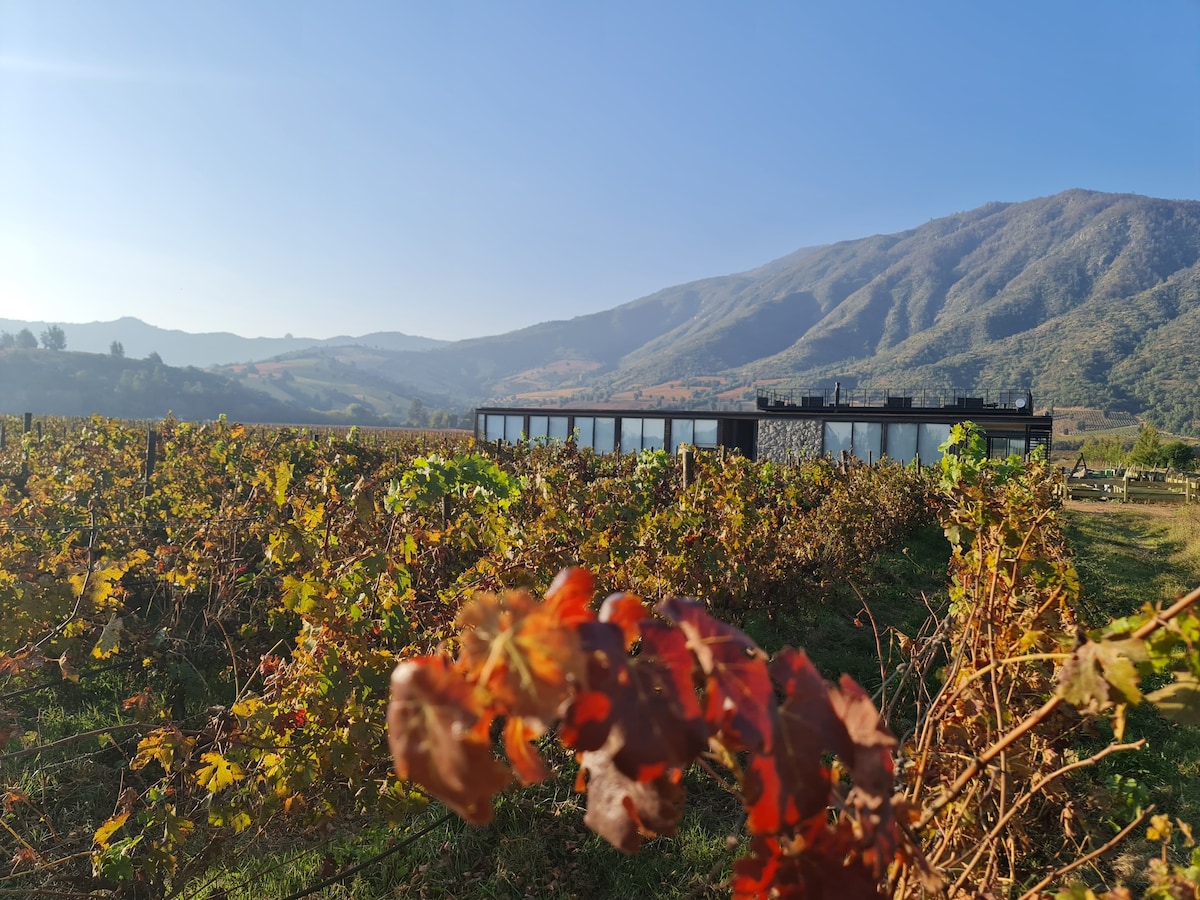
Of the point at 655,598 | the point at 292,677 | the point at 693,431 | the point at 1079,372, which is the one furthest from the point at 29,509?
the point at 1079,372

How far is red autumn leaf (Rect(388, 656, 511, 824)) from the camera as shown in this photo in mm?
554

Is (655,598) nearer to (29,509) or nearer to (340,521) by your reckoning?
(340,521)

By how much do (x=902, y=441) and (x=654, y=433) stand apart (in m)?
8.41

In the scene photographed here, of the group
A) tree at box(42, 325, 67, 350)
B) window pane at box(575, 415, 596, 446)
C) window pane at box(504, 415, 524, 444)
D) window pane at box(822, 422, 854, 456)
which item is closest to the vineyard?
window pane at box(822, 422, 854, 456)

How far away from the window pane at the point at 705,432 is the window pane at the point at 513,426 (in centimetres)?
753

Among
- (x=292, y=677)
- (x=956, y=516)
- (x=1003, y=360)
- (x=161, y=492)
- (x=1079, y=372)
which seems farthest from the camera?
(x=1003, y=360)

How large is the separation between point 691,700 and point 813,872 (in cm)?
32

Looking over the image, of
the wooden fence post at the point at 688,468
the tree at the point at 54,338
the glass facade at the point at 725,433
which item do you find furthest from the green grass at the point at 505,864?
the tree at the point at 54,338

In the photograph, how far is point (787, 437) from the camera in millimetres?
24344

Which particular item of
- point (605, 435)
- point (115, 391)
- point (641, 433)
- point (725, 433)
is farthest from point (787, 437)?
point (115, 391)

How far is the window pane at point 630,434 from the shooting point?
2639 cm

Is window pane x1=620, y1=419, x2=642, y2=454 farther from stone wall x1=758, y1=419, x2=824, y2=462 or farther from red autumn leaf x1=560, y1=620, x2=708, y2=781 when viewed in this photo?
red autumn leaf x1=560, y1=620, x2=708, y2=781

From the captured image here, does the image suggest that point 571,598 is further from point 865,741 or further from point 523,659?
point 865,741

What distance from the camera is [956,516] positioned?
3193mm
